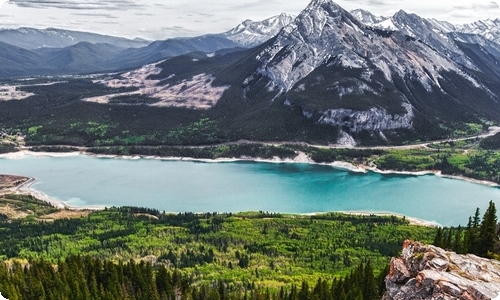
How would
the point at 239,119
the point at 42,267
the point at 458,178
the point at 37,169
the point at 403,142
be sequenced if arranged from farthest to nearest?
1. the point at 239,119
2. the point at 403,142
3. the point at 37,169
4. the point at 458,178
5. the point at 42,267

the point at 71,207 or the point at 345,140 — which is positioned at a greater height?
the point at 345,140

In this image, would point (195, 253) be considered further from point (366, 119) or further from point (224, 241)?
point (366, 119)

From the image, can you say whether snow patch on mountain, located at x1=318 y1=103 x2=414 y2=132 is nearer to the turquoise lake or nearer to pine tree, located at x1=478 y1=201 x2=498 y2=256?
the turquoise lake

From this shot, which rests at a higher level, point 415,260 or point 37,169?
point 415,260

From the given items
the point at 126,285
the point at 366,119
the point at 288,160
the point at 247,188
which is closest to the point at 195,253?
the point at 126,285

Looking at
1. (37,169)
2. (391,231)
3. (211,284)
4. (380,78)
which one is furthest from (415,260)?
(380,78)

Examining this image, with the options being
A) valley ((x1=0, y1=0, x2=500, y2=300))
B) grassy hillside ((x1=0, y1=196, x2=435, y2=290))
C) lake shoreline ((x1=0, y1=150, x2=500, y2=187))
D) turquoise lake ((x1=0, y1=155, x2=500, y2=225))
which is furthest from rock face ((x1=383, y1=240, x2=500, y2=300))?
lake shoreline ((x1=0, y1=150, x2=500, y2=187))

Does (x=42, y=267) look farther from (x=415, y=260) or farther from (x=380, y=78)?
(x=380, y=78)
